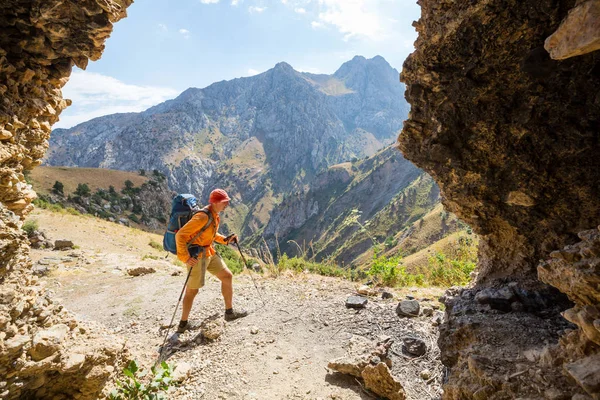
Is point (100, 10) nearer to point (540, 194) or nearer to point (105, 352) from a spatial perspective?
point (105, 352)

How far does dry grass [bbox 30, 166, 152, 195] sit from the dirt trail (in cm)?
2958

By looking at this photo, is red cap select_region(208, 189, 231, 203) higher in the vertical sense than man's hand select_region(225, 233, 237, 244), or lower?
higher

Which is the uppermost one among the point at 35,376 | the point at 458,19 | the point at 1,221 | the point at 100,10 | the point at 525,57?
the point at 100,10

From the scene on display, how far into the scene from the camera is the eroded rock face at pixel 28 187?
2703 mm

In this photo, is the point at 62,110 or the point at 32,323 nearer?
the point at 32,323

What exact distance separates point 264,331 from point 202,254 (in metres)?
1.61

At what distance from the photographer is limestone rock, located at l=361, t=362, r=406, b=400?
3.38 metres

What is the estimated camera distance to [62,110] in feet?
12.8

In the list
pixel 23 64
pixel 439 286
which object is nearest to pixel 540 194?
pixel 439 286

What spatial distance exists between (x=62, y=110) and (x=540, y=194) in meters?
5.36

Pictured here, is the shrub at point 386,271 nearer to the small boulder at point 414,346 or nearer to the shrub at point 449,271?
the shrub at point 449,271

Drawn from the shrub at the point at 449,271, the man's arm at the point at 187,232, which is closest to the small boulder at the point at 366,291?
the shrub at the point at 449,271

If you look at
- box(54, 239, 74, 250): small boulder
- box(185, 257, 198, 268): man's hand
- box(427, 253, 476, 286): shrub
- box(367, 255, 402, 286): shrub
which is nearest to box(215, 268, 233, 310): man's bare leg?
box(185, 257, 198, 268): man's hand

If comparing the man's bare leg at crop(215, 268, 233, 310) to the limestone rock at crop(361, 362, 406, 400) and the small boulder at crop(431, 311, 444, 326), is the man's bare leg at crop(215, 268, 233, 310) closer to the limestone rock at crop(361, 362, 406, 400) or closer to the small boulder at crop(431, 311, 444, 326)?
the limestone rock at crop(361, 362, 406, 400)
